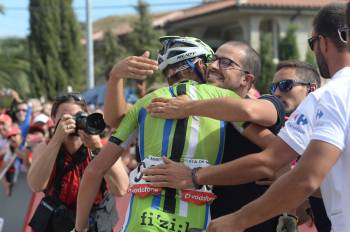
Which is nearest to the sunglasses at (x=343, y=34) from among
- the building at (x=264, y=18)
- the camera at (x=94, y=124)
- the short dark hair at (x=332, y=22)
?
the short dark hair at (x=332, y=22)

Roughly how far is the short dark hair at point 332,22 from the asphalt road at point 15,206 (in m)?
6.08

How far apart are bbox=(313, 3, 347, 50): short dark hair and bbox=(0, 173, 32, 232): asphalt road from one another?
20.0 feet

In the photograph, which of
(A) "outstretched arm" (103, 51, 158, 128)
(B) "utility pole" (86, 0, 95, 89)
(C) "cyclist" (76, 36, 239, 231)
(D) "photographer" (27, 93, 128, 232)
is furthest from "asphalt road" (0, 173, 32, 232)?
(B) "utility pole" (86, 0, 95, 89)

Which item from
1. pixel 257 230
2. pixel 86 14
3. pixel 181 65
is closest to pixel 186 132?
pixel 181 65

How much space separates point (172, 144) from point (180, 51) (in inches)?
19.8

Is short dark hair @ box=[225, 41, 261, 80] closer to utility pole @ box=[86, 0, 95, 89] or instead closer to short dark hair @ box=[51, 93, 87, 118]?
short dark hair @ box=[51, 93, 87, 118]

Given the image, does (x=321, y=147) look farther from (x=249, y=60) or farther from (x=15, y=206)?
(x=15, y=206)

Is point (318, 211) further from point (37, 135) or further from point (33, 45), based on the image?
point (33, 45)

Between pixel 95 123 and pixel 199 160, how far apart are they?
3.72 feet

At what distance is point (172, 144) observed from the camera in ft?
9.51

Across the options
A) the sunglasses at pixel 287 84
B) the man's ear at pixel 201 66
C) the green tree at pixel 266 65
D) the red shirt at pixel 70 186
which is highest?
the man's ear at pixel 201 66

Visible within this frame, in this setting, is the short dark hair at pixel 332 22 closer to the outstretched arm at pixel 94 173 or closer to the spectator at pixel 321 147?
the spectator at pixel 321 147

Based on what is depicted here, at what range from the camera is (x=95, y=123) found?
3.84m

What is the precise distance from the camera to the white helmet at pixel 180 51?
3094mm
